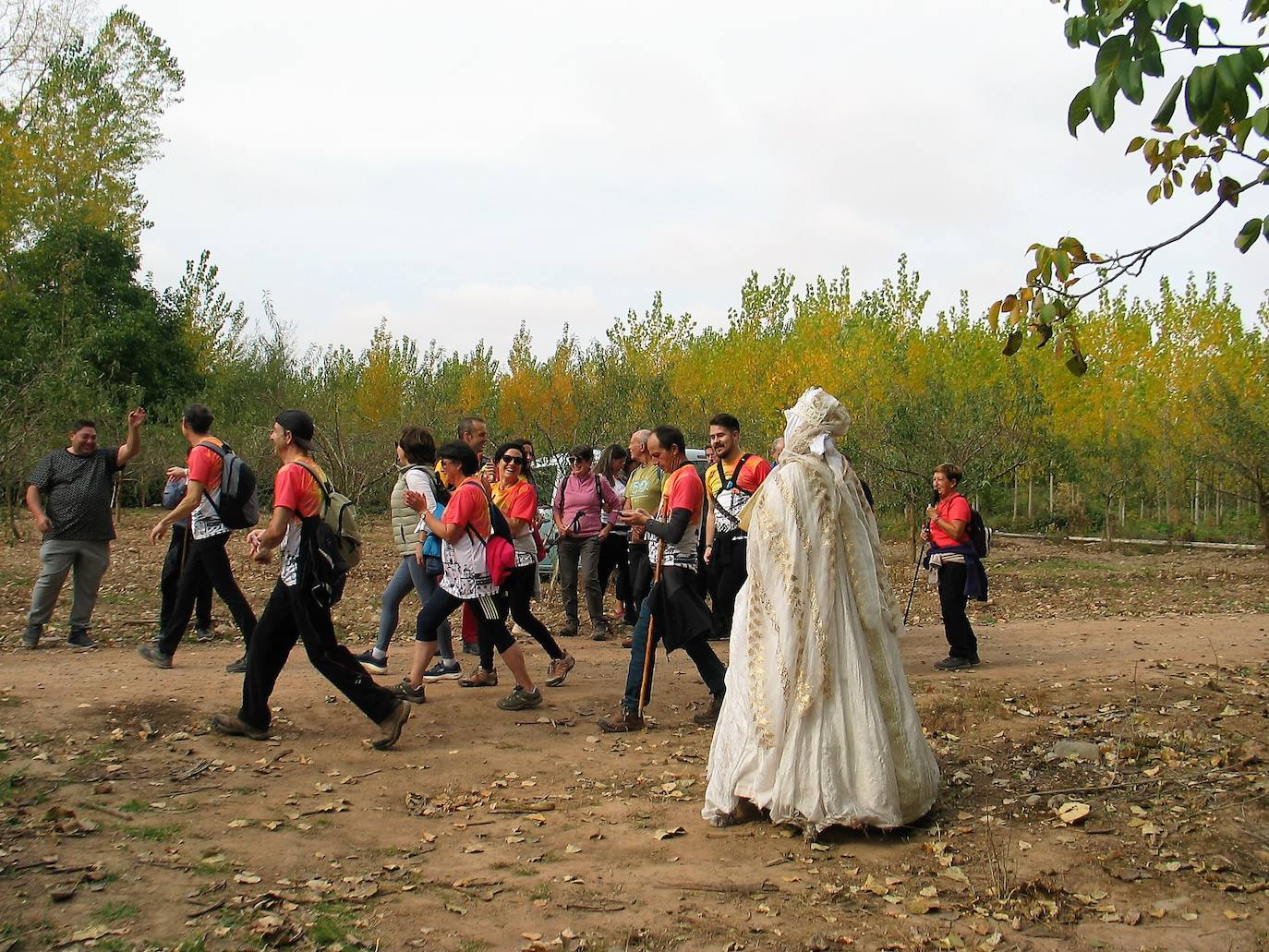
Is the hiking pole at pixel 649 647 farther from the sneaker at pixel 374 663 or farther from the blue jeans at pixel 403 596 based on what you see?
the sneaker at pixel 374 663

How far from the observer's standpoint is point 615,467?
12.0 meters

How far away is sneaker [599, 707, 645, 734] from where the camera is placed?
24.3 ft

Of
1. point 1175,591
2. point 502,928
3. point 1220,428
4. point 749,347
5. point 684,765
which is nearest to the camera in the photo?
point 502,928

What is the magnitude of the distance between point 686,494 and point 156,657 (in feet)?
14.7

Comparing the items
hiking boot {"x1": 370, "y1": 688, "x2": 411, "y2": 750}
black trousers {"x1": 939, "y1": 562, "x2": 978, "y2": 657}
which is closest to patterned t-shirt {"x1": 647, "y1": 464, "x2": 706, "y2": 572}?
hiking boot {"x1": 370, "y1": 688, "x2": 411, "y2": 750}

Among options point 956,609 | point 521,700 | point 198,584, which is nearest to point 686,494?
point 521,700

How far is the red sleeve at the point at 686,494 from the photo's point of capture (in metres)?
7.31

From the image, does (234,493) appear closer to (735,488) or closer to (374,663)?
(374,663)

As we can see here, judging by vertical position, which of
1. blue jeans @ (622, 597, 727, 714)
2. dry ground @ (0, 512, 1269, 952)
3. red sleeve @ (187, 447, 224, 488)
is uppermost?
red sleeve @ (187, 447, 224, 488)

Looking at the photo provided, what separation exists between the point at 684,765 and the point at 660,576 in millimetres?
1209

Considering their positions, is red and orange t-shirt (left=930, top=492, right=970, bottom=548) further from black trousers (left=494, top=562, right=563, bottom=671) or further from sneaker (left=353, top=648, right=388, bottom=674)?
sneaker (left=353, top=648, right=388, bottom=674)

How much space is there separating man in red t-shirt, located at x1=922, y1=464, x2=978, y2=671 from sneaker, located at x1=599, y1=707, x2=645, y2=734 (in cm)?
339

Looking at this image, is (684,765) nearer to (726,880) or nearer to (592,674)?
(726,880)

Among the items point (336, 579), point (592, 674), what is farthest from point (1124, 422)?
point (336, 579)
